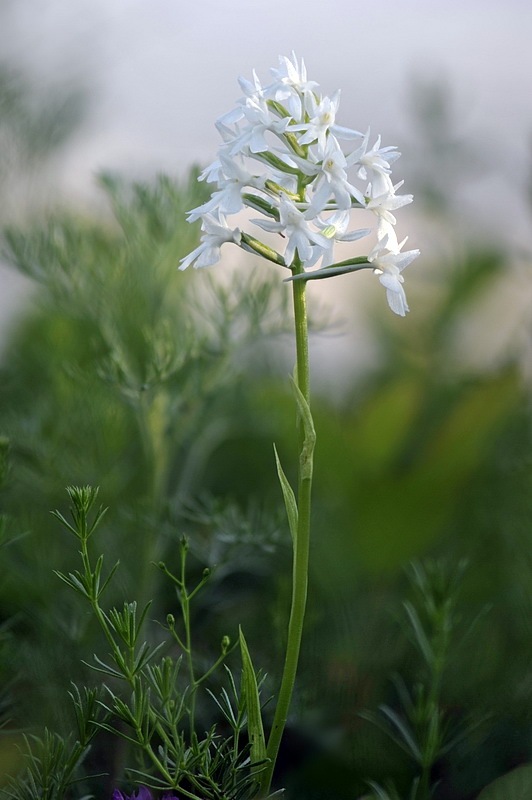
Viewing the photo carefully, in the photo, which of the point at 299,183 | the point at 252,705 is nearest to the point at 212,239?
the point at 299,183

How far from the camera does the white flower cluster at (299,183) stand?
39 centimetres

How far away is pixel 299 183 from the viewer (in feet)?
1.37

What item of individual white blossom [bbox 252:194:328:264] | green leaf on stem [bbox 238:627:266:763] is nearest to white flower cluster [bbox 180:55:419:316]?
individual white blossom [bbox 252:194:328:264]

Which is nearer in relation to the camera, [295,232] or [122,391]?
[295,232]

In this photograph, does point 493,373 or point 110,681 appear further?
point 493,373

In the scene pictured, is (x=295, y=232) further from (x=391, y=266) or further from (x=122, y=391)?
(x=122, y=391)

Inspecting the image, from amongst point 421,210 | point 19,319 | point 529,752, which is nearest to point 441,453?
point 529,752

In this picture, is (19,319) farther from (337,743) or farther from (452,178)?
(337,743)

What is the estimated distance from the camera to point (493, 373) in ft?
3.09

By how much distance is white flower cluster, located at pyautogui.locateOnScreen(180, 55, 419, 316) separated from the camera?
0.39 meters

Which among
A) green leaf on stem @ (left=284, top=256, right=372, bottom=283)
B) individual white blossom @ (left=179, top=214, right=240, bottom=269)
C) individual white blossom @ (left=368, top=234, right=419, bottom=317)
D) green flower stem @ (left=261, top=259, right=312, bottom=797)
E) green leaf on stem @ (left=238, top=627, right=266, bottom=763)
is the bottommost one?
green leaf on stem @ (left=238, top=627, right=266, bottom=763)

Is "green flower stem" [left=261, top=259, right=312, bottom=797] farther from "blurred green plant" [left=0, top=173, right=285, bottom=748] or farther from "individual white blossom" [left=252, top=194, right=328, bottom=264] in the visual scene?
"blurred green plant" [left=0, top=173, right=285, bottom=748]

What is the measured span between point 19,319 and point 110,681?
659 millimetres

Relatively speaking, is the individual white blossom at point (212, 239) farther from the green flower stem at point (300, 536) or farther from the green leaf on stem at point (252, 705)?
the green leaf on stem at point (252, 705)
